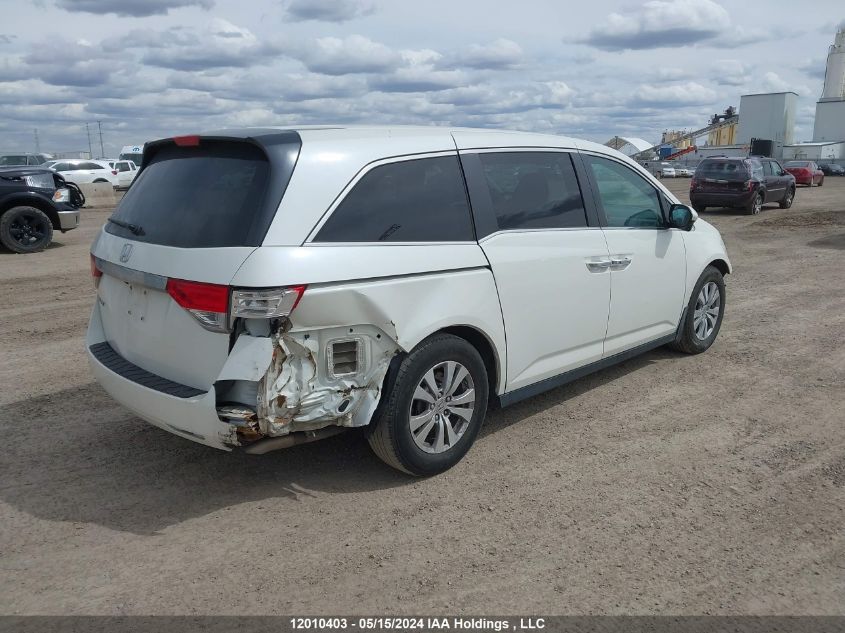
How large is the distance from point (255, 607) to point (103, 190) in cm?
2575

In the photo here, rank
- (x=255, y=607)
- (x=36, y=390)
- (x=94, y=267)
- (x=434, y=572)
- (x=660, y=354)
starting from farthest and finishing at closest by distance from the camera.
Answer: (x=660, y=354) → (x=36, y=390) → (x=94, y=267) → (x=434, y=572) → (x=255, y=607)

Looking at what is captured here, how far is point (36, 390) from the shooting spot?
213 inches

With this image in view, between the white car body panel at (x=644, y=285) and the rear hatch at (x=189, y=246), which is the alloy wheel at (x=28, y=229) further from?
the white car body panel at (x=644, y=285)

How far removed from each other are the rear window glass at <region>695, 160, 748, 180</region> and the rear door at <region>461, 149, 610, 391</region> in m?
17.2

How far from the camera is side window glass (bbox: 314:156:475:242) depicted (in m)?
3.45

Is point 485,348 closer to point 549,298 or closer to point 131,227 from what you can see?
point 549,298

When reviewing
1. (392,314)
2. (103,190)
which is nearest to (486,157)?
(392,314)

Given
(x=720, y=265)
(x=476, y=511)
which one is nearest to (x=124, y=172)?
(x=720, y=265)

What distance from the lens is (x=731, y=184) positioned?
64.7 ft

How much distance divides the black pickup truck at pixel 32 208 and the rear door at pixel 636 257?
37.0 ft

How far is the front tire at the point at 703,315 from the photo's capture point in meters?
5.83

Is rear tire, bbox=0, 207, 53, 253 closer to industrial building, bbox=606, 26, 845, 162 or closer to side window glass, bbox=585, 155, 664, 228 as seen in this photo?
side window glass, bbox=585, 155, 664, 228

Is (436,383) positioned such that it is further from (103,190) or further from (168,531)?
(103,190)

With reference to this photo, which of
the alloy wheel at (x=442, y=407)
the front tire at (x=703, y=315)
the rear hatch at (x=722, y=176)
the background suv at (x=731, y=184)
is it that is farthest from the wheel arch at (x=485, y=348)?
the rear hatch at (x=722, y=176)
